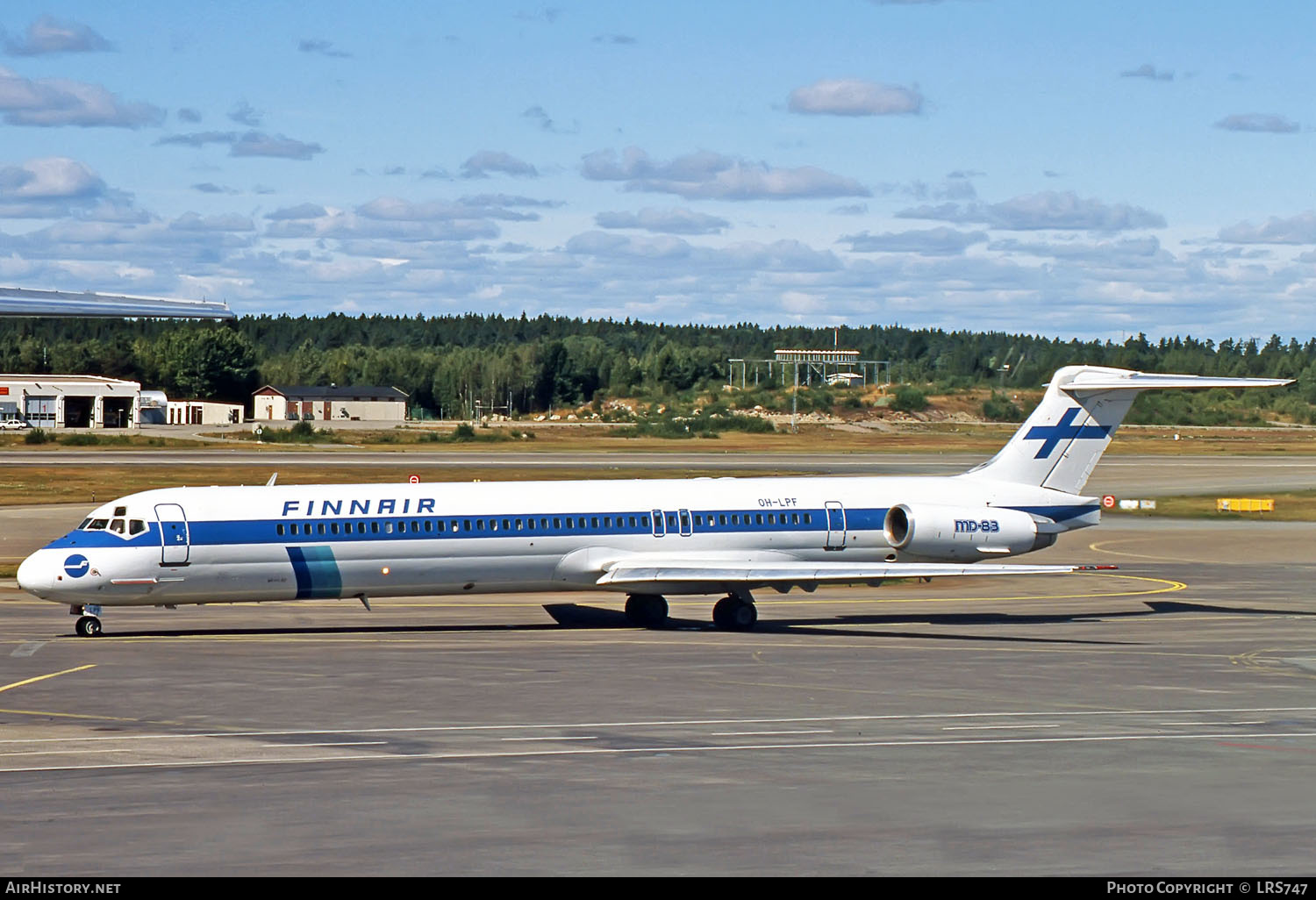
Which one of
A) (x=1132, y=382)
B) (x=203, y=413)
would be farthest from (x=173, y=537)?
(x=203, y=413)

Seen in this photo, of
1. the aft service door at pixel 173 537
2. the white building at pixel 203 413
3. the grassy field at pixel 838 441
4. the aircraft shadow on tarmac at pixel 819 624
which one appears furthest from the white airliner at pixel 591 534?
the white building at pixel 203 413

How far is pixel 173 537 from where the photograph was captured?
36062mm

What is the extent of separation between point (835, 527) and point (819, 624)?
2.53 meters

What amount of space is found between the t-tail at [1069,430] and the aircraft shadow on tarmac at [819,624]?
12.5ft

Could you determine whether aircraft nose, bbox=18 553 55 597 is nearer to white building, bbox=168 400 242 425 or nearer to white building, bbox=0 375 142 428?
white building, bbox=0 375 142 428

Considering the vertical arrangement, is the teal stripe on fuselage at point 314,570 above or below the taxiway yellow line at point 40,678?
above

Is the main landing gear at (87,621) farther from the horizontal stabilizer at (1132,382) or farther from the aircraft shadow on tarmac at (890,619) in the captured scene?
the horizontal stabilizer at (1132,382)

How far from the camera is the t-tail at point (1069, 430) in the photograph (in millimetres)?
43562

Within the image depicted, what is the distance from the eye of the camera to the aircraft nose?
1377 inches

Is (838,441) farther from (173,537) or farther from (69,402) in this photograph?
(173,537)

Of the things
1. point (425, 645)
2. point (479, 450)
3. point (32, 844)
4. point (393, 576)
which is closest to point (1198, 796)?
point (32, 844)

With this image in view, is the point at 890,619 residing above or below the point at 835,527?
below

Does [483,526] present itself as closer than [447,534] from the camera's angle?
No
